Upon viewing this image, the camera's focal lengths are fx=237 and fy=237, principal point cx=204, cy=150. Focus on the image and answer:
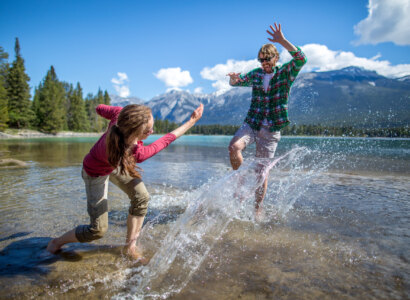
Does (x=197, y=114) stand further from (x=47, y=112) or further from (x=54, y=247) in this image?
(x=47, y=112)

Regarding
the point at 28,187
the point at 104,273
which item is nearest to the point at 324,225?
the point at 104,273

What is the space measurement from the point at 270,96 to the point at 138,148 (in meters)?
2.95

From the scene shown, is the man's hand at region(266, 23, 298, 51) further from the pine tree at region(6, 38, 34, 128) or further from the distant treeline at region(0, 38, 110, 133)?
the pine tree at region(6, 38, 34, 128)

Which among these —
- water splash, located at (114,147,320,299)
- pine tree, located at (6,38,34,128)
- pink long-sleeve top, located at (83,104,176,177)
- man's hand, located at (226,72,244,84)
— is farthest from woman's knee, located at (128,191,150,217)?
pine tree, located at (6,38,34,128)

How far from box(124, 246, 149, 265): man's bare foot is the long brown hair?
136 centimetres

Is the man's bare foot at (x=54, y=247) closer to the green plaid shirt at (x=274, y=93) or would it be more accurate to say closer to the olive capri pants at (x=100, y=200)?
the olive capri pants at (x=100, y=200)

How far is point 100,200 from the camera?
3086mm

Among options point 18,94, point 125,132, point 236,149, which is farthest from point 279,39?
point 18,94

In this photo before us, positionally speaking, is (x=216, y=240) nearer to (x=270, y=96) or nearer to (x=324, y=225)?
(x=324, y=225)

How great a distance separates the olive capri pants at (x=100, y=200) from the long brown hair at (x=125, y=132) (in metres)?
0.57

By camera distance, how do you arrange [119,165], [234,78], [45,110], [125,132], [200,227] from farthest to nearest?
[45,110], [234,78], [200,227], [119,165], [125,132]

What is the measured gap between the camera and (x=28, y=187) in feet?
23.2

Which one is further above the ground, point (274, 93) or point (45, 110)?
point (45, 110)

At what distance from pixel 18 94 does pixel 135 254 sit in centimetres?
7914
